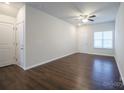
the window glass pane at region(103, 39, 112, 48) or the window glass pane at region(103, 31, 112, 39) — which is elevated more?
the window glass pane at region(103, 31, 112, 39)

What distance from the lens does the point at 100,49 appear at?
694cm

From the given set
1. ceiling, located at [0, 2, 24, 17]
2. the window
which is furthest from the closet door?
the window

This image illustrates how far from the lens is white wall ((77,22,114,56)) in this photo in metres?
6.51

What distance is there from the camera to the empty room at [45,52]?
2.36 meters

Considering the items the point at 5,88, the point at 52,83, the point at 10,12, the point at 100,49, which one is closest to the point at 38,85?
the point at 52,83

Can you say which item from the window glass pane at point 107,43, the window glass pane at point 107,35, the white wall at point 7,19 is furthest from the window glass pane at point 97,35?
the white wall at point 7,19

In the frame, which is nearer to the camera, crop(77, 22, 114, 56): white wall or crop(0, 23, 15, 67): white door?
crop(0, 23, 15, 67): white door

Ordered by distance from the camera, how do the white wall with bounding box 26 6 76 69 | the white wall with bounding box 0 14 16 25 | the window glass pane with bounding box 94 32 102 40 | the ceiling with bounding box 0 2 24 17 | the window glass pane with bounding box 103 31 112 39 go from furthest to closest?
the window glass pane with bounding box 94 32 102 40, the window glass pane with bounding box 103 31 112 39, the white wall with bounding box 0 14 16 25, the white wall with bounding box 26 6 76 69, the ceiling with bounding box 0 2 24 17

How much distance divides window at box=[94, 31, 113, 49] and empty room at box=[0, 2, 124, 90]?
2566mm

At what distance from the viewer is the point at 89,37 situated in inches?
296

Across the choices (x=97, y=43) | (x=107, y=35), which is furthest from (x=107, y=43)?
(x=97, y=43)

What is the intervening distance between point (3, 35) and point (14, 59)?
4.07 ft

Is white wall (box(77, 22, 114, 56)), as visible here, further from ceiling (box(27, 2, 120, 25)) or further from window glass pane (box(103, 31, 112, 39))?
ceiling (box(27, 2, 120, 25))

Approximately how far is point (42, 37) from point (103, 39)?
5247 millimetres
